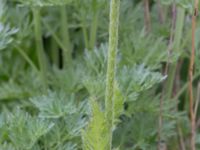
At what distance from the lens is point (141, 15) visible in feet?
5.65

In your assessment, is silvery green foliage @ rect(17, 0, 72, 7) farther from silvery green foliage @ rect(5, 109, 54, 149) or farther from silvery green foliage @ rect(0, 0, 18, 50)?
silvery green foliage @ rect(5, 109, 54, 149)

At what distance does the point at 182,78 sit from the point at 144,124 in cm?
53

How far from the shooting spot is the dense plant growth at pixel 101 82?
124 cm

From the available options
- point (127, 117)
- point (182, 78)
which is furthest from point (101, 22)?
point (182, 78)

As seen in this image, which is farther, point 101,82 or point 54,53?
point 54,53

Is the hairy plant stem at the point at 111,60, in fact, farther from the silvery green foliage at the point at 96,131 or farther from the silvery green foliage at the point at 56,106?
the silvery green foliage at the point at 56,106

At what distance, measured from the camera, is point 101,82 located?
1.34 metres

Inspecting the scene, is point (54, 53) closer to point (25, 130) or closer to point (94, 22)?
point (94, 22)

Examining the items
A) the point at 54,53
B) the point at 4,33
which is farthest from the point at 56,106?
the point at 54,53

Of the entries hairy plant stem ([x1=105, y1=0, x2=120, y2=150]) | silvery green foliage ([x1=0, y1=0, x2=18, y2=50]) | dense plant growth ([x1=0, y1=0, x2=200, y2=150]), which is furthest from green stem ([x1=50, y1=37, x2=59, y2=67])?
hairy plant stem ([x1=105, y1=0, x2=120, y2=150])

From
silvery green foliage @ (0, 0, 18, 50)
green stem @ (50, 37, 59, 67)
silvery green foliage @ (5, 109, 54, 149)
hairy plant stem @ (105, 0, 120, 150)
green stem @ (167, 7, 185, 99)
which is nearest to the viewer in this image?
hairy plant stem @ (105, 0, 120, 150)

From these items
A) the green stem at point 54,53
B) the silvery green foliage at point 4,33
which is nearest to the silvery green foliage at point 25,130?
the silvery green foliage at point 4,33

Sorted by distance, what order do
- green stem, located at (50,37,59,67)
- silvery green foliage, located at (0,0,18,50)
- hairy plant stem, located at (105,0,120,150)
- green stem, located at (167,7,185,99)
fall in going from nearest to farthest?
hairy plant stem, located at (105,0,120,150) < silvery green foliage, located at (0,0,18,50) < green stem, located at (167,7,185,99) < green stem, located at (50,37,59,67)

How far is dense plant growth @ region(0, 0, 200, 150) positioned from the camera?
4.06 feet
